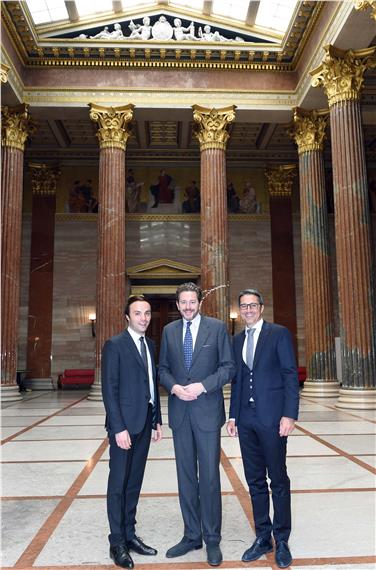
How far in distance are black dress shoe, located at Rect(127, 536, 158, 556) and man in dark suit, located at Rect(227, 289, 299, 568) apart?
62 centimetres

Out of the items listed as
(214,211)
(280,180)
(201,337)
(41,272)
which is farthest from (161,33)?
(201,337)

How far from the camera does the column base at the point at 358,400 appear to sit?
1109cm

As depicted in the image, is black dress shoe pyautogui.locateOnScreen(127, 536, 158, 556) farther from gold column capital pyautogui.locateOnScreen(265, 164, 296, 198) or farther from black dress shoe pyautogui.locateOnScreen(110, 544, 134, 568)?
gold column capital pyautogui.locateOnScreen(265, 164, 296, 198)

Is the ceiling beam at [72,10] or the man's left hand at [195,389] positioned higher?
the ceiling beam at [72,10]

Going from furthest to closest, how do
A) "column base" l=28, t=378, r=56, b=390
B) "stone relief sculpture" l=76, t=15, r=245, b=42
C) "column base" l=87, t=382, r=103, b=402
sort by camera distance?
"column base" l=28, t=378, r=56, b=390, "stone relief sculpture" l=76, t=15, r=245, b=42, "column base" l=87, t=382, r=103, b=402

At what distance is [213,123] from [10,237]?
22.2 ft

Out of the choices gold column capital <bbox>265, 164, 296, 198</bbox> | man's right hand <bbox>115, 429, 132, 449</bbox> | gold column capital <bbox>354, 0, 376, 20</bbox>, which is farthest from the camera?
gold column capital <bbox>265, 164, 296, 198</bbox>

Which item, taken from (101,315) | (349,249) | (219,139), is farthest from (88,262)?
(349,249)

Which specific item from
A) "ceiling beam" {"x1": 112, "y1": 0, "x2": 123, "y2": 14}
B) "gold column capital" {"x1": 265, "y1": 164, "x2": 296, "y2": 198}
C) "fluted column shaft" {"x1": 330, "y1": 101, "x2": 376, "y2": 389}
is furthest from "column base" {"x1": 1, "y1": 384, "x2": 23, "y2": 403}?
"gold column capital" {"x1": 265, "y1": 164, "x2": 296, "y2": 198}

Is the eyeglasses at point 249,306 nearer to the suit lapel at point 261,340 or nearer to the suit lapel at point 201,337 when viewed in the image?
the suit lapel at point 261,340

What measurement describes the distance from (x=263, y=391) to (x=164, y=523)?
4.67 ft

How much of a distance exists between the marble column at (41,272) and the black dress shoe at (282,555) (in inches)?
685

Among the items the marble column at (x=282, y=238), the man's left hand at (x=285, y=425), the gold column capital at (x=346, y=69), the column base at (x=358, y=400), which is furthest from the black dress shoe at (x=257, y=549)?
the marble column at (x=282, y=238)

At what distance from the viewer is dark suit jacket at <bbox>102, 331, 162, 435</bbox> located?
11.2 feet
